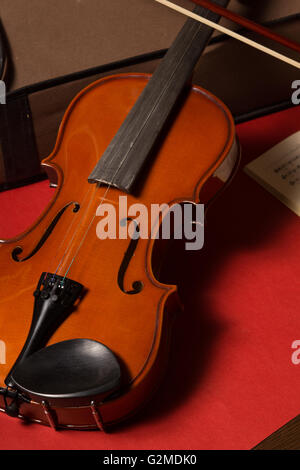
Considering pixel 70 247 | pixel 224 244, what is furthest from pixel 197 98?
pixel 70 247

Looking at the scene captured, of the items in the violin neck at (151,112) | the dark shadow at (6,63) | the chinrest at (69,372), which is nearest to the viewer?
the chinrest at (69,372)

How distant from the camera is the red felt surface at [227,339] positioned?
0.97m

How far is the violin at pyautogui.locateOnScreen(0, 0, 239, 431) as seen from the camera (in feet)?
2.73

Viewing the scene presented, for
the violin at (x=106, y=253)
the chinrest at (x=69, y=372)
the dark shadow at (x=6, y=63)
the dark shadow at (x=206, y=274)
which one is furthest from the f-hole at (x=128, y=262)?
the dark shadow at (x=6, y=63)

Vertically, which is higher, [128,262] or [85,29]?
[85,29]

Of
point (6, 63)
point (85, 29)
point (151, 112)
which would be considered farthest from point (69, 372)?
point (85, 29)

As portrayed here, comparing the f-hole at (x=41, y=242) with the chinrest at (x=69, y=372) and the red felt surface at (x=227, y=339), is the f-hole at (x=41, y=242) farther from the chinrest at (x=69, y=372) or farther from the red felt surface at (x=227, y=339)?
the red felt surface at (x=227, y=339)

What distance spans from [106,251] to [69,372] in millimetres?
231

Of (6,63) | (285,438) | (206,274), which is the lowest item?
(285,438)

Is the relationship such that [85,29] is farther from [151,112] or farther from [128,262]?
[128,262]

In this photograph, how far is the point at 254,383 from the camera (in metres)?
1.04

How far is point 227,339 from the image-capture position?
1.09 meters
